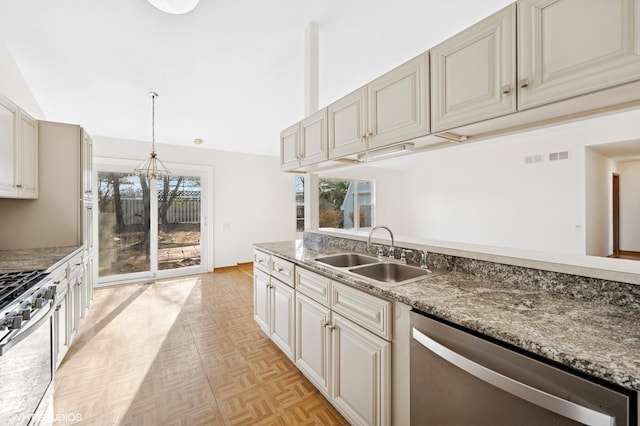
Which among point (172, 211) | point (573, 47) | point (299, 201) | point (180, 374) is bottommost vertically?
point (180, 374)

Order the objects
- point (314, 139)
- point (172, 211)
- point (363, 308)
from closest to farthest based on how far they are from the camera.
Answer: point (363, 308) → point (314, 139) → point (172, 211)

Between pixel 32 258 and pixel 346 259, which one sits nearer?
pixel 32 258

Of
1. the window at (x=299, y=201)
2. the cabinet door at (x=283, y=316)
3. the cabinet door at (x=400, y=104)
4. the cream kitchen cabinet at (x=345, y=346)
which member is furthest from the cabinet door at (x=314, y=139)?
the window at (x=299, y=201)

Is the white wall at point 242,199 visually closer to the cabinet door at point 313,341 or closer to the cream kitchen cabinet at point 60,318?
the cream kitchen cabinet at point 60,318

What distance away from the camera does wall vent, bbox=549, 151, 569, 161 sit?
15.8 ft

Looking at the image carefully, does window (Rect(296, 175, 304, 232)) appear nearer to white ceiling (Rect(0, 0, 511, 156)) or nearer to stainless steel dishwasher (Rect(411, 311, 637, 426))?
white ceiling (Rect(0, 0, 511, 156))

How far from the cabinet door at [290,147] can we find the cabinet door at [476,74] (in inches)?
58.9

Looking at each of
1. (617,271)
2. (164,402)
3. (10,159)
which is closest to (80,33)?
(10,159)

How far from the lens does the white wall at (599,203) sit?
470 centimetres

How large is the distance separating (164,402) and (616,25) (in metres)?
3.01

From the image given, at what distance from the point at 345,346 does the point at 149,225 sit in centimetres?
451

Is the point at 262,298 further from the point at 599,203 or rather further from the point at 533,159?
the point at 599,203

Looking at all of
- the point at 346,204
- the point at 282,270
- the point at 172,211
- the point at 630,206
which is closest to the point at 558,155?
the point at 630,206

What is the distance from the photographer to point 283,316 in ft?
7.22
